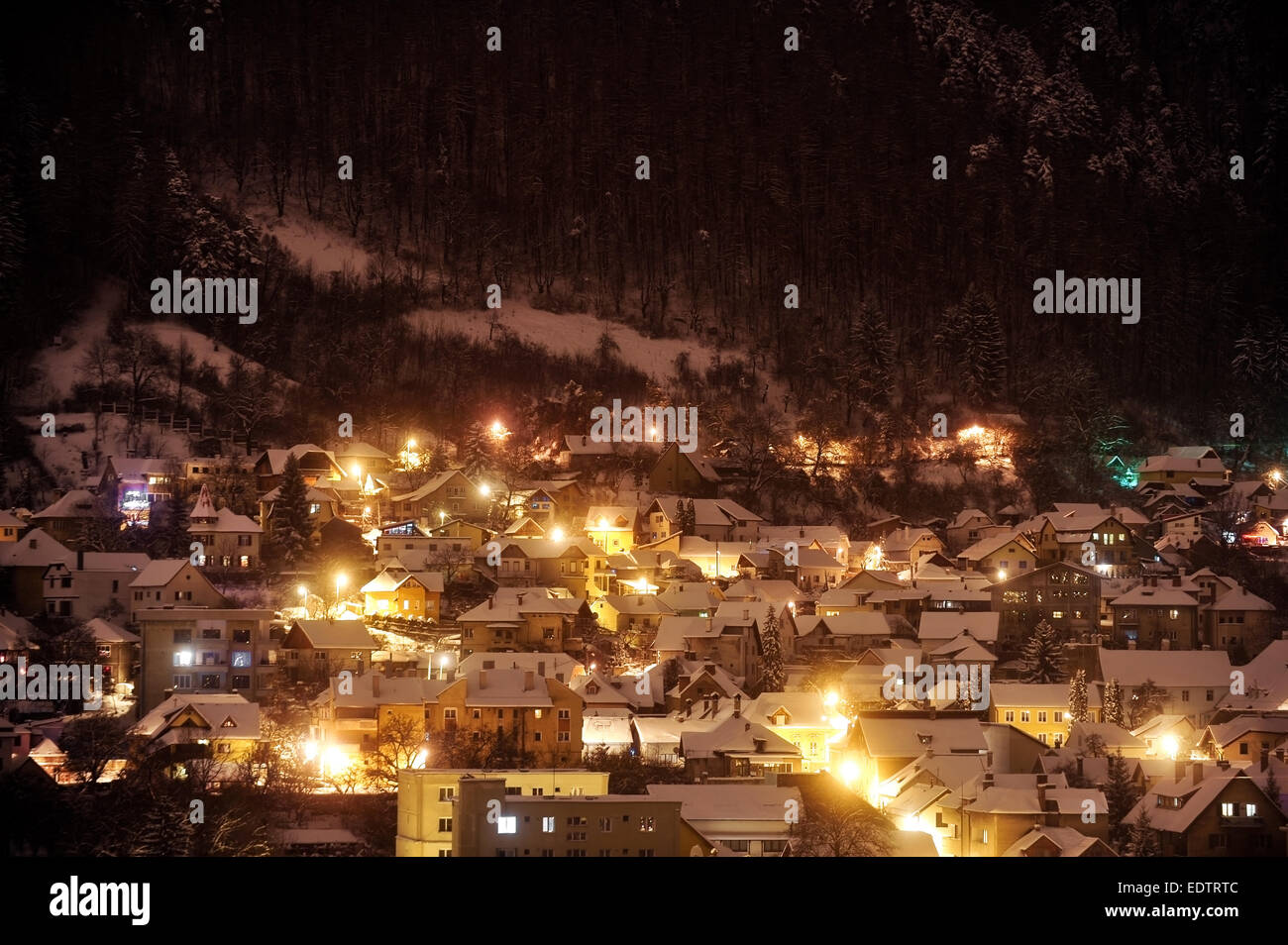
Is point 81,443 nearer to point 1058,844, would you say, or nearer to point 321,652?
point 321,652

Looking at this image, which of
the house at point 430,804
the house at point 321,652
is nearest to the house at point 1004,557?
the house at point 321,652

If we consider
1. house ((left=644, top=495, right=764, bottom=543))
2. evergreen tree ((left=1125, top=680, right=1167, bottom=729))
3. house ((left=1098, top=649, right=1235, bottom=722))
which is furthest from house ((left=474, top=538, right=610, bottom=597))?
evergreen tree ((left=1125, top=680, right=1167, bottom=729))

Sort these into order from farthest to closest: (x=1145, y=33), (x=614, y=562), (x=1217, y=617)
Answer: (x=1145, y=33) < (x=614, y=562) < (x=1217, y=617)

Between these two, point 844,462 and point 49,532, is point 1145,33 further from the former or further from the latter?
point 49,532

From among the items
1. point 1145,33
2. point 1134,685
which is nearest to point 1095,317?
point 1145,33

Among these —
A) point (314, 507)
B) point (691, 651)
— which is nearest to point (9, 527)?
point (314, 507)

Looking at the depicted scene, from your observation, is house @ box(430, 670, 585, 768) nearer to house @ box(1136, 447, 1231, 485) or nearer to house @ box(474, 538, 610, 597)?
house @ box(474, 538, 610, 597)

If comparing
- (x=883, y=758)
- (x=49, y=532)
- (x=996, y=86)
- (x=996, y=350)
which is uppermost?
(x=996, y=86)
